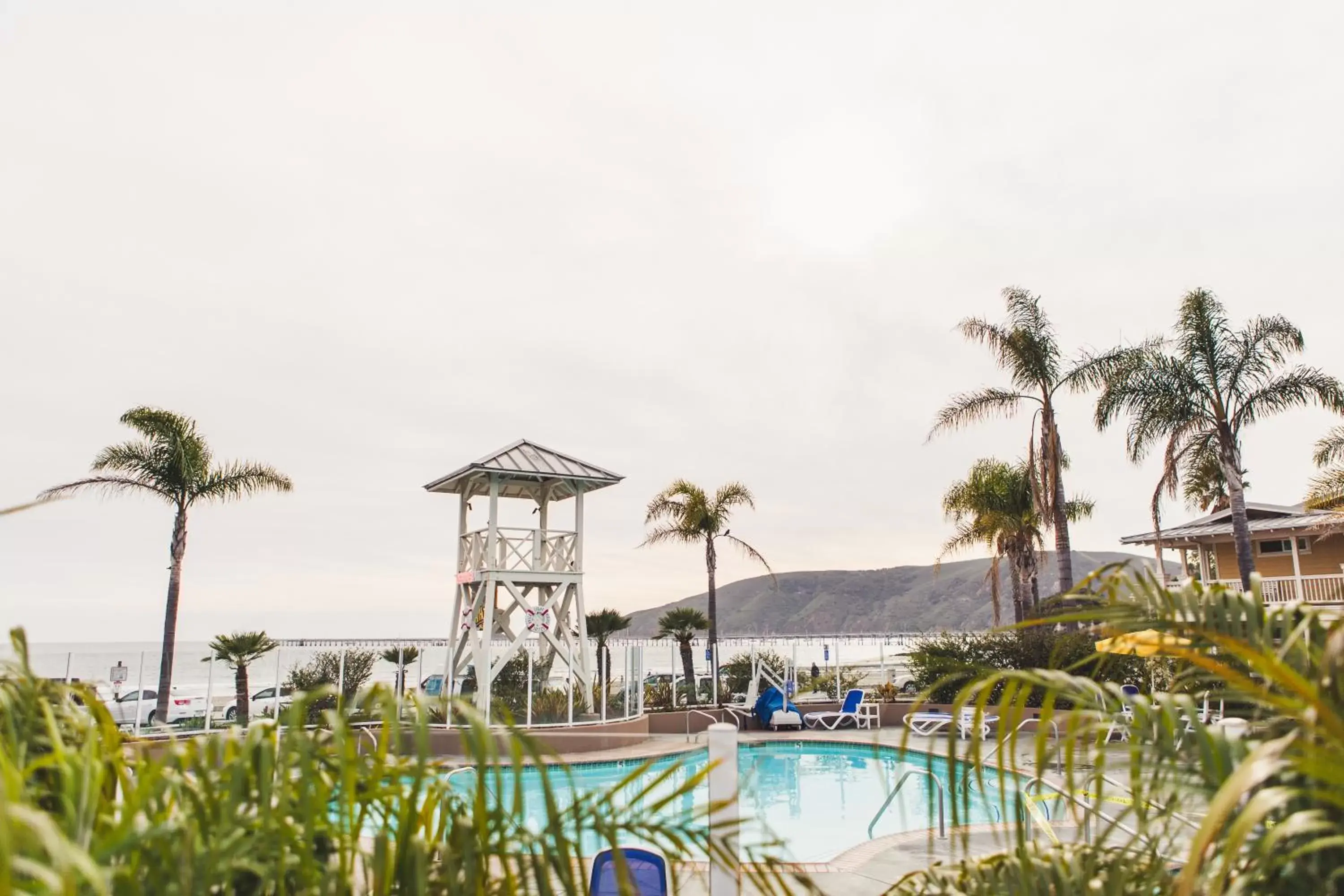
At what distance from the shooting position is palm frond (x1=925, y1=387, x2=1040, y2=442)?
71.1 feet

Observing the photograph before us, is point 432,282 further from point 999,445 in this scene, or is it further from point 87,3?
point 999,445

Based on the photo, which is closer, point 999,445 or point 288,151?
point 288,151

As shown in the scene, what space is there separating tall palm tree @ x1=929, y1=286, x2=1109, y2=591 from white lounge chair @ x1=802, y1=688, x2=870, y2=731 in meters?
5.88

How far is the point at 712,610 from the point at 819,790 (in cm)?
1025

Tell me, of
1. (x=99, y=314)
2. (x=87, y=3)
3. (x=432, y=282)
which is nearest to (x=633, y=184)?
(x=432, y=282)

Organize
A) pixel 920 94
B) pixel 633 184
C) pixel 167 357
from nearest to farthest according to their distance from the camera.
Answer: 1. pixel 920 94
2. pixel 633 184
3. pixel 167 357

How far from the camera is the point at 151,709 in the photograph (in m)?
23.8

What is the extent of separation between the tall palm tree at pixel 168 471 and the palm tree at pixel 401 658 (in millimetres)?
4501

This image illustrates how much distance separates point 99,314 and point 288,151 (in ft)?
20.2

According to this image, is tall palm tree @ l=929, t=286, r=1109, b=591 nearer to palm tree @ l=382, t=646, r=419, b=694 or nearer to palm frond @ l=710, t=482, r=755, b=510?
palm frond @ l=710, t=482, r=755, b=510

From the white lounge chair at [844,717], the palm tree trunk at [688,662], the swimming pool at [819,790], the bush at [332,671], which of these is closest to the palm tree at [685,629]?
the palm tree trunk at [688,662]

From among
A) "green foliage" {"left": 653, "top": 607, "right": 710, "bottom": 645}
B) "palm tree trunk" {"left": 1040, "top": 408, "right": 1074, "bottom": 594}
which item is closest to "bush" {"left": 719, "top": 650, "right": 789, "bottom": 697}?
"green foliage" {"left": 653, "top": 607, "right": 710, "bottom": 645}

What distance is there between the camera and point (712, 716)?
62.7 feet

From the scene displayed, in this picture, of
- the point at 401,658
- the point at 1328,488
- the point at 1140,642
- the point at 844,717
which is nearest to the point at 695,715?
the point at 844,717
